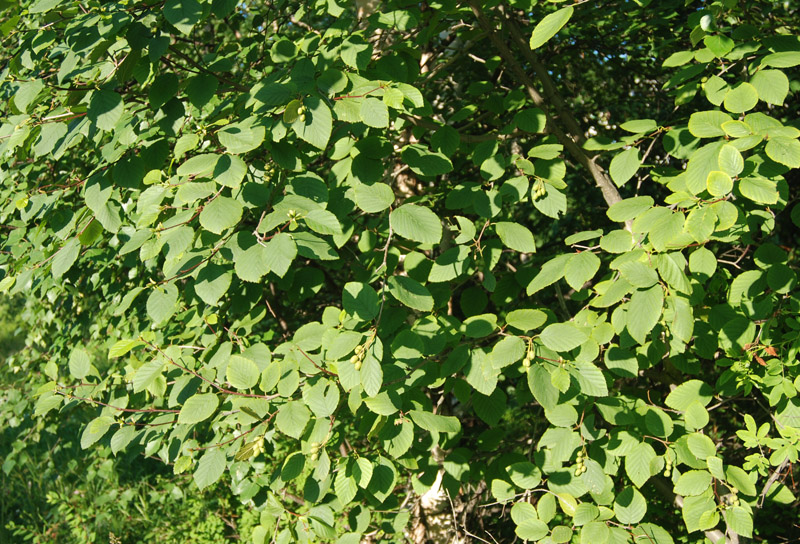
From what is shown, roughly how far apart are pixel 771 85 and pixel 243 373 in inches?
60.5

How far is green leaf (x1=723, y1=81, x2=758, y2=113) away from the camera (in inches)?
62.4

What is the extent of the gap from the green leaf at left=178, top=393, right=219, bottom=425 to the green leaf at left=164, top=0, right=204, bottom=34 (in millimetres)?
902

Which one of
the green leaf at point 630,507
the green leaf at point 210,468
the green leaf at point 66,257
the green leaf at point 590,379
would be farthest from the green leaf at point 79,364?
the green leaf at point 630,507

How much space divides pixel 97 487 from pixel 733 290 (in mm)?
4572

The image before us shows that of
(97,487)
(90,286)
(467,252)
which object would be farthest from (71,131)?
(97,487)

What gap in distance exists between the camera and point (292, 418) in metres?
1.62

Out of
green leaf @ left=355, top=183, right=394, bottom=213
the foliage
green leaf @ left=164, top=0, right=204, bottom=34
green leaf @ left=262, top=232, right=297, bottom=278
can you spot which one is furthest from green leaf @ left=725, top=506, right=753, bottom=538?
the foliage

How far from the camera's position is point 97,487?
471 cm

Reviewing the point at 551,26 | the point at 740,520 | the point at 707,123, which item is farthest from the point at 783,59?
the point at 740,520

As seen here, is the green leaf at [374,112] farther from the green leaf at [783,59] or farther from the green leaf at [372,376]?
the green leaf at [783,59]

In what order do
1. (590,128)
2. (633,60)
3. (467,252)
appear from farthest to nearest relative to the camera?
(590,128)
(633,60)
(467,252)

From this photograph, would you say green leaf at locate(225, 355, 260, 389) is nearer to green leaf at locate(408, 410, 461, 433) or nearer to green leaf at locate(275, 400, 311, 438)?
green leaf at locate(275, 400, 311, 438)

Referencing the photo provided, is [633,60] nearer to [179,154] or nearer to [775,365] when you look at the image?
[775,365]

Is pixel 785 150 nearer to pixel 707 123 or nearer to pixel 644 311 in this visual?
pixel 707 123
